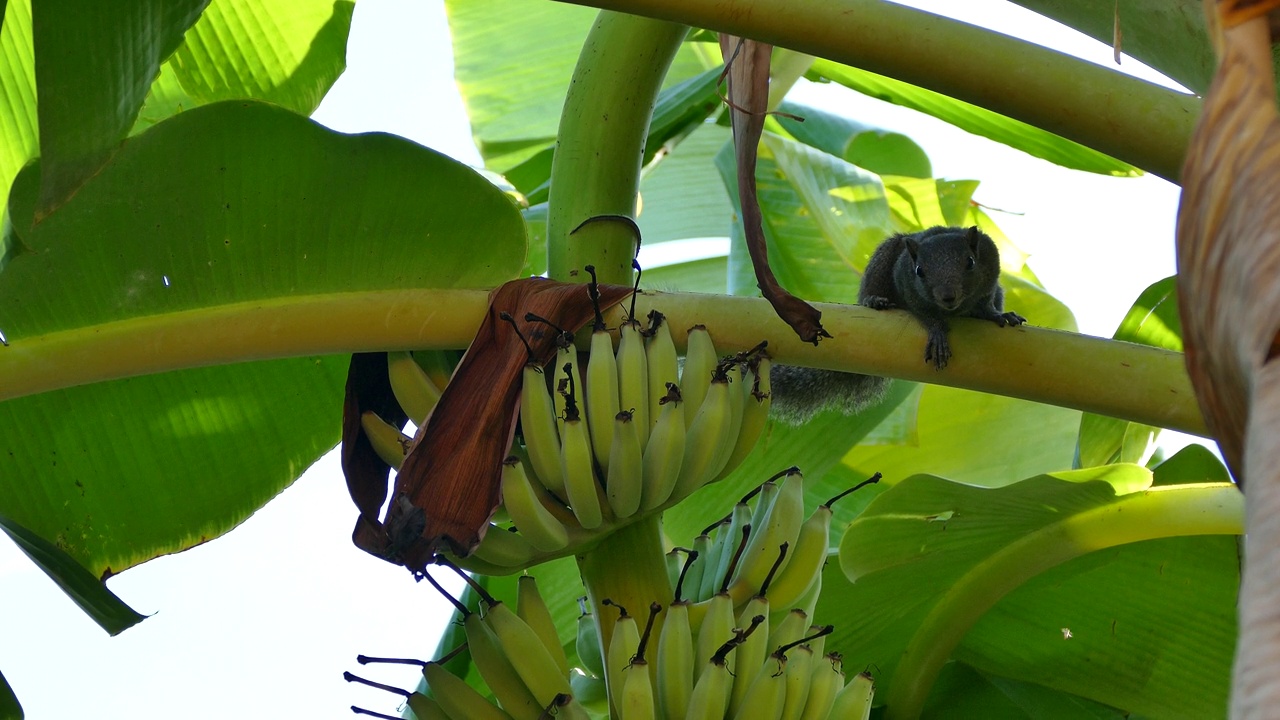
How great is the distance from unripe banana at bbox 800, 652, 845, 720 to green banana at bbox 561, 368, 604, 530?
40cm

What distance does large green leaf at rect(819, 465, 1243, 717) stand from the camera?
183 cm

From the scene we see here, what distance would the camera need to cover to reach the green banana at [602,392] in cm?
145

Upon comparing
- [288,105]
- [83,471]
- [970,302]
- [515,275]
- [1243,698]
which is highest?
[288,105]

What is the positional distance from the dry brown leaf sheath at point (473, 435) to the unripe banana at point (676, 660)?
12.1 inches

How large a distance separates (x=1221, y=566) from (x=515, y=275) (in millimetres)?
1421

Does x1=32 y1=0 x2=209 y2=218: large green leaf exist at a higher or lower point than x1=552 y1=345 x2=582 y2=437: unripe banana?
higher

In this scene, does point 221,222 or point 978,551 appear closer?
point 221,222

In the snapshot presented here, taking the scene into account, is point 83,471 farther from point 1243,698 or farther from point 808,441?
point 1243,698

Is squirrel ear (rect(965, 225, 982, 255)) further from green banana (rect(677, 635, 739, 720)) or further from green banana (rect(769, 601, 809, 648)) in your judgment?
green banana (rect(677, 635, 739, 720))

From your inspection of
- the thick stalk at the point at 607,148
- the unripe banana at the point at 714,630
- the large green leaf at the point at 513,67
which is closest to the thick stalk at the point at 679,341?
the thick stalk at the point at 607,148

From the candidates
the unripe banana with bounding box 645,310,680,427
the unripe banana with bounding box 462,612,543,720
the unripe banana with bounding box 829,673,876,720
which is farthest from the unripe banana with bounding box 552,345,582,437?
the unripe banana with bounding box 829,673,876,720

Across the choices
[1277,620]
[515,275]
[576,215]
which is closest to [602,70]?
[576,215]

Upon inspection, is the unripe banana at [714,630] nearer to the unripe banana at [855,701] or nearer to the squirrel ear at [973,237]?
the unripe banana at [855,701]

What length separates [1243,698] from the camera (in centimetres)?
41
